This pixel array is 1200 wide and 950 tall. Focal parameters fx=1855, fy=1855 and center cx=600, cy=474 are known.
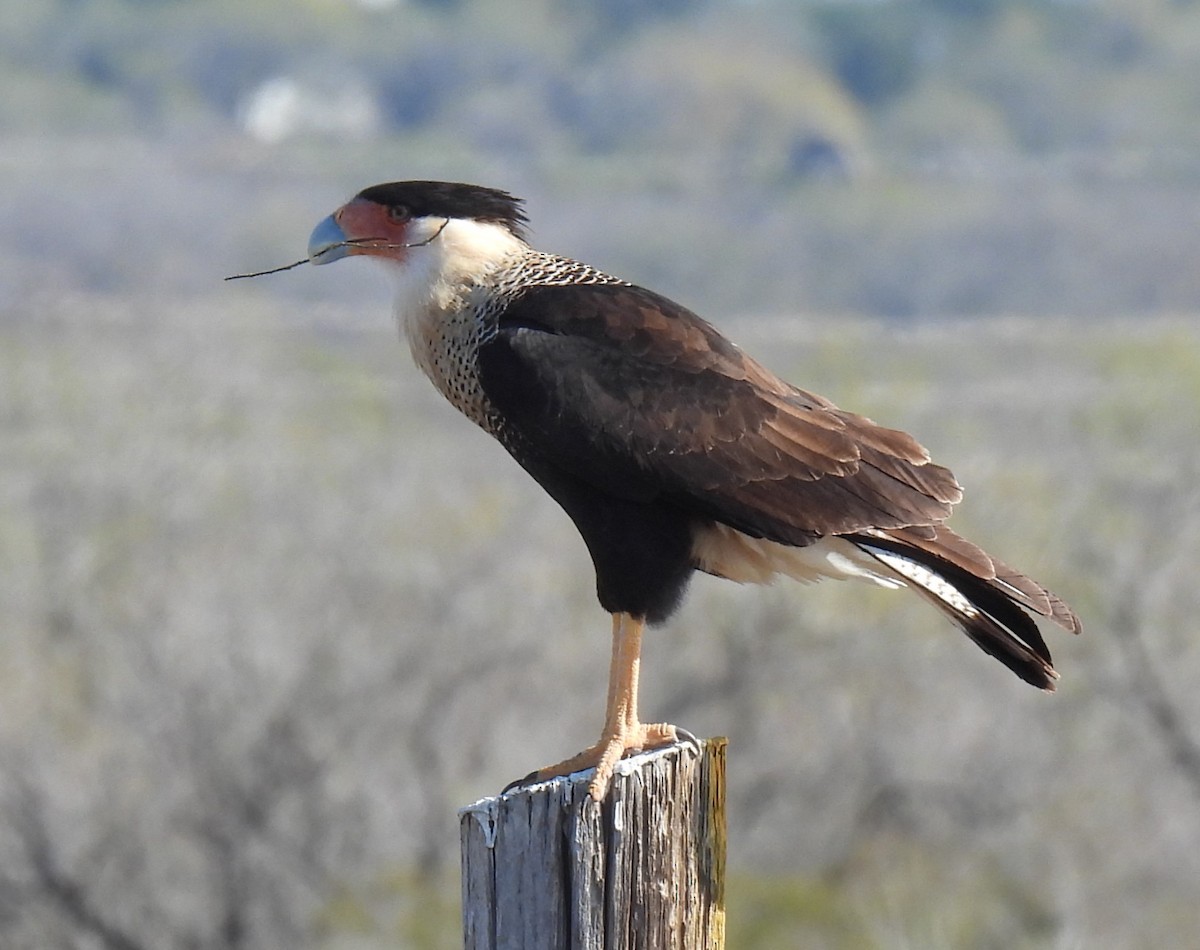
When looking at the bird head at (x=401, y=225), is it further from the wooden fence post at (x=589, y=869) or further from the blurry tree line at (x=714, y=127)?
the blurry tree line at (x=714, y=127)

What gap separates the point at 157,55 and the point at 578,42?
17.0 m

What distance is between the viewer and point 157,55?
6750 cm

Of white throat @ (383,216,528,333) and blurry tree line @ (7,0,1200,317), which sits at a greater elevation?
blurry tree line @ (7,0,1200,317)

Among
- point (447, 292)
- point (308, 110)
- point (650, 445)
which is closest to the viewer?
point (650, 445)

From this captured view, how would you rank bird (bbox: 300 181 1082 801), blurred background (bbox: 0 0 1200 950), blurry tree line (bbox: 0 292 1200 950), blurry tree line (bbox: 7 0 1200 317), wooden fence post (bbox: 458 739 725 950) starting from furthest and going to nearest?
1. blurry tree line (bbox: 7 0 1200 317)
2. blurred background (bbox: 0 0 1200 950)
3. blurry tree line (bbox: 0 292 1200 950)
4. bird (bbox: 300 181 1082 801)
5. wooden fence post (bbox: 458 739 725 950)

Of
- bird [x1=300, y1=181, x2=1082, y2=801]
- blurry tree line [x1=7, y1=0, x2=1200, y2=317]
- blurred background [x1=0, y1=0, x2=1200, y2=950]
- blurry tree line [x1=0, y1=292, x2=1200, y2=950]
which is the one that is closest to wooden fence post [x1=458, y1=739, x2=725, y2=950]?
bird [x1=300, y1=181, x2=1082, y2=801]

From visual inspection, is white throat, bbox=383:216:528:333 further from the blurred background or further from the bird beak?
the blurred background

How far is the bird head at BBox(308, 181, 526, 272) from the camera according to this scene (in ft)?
15.2

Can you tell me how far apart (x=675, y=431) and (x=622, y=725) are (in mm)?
703

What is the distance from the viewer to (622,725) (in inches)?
171

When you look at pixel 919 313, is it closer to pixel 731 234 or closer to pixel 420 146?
pixel 731 234

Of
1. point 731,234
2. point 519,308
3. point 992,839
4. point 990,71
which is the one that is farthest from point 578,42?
point 519,308

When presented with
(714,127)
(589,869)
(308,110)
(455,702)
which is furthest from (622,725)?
(308,110)

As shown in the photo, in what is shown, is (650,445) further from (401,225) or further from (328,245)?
(328,245)
